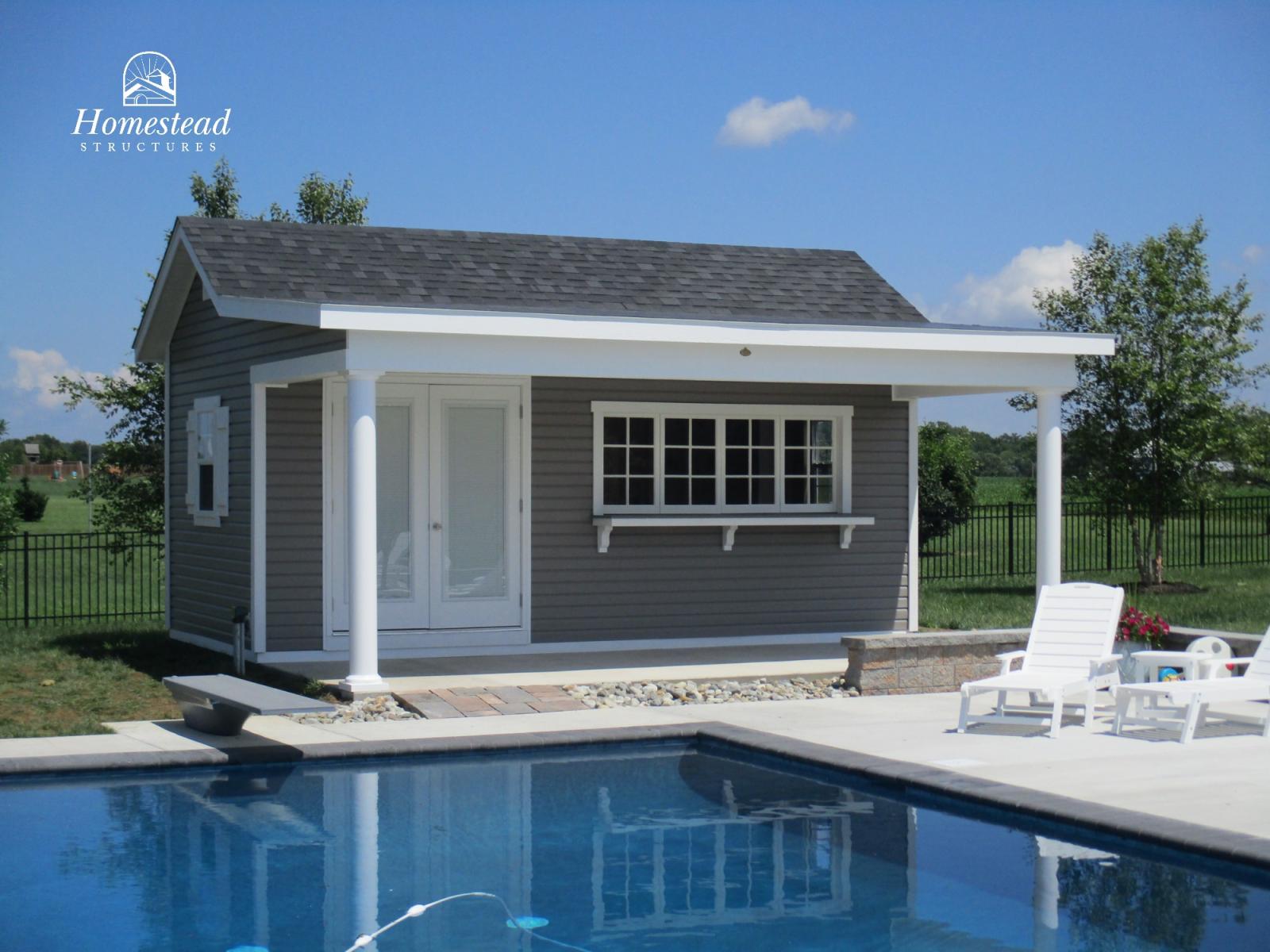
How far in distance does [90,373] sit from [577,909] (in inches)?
562

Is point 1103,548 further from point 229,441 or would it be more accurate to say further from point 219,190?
point 229,441

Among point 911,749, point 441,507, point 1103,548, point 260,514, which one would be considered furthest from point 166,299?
point 1103,548

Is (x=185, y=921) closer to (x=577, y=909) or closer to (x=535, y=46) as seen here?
(x=577, y=909)

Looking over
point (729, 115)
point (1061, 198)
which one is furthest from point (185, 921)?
point (1061, 198)

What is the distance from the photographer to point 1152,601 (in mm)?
18219

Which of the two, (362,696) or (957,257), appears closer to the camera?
(362,696)

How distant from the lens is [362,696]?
1029cm

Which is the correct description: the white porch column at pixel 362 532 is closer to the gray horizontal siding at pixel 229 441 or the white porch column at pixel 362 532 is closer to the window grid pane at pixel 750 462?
the gray horizontal siding at pixel 229 441

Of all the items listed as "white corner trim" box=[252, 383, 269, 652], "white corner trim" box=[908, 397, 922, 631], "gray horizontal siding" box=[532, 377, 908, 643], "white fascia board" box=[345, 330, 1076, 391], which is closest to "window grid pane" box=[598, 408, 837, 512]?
"gray horizontal siding" box=[532, 377, 908, 643]

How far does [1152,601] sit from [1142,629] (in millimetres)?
6616

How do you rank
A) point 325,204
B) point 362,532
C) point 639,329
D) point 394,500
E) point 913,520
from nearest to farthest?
point 362,532 → point 639,329 → point 394,500 → point 913,520 → point 325,204

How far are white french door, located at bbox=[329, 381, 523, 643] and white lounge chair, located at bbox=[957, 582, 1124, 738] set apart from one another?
15.1 feet

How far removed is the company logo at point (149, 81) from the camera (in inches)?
748

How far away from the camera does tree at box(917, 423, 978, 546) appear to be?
2583 centimetres
